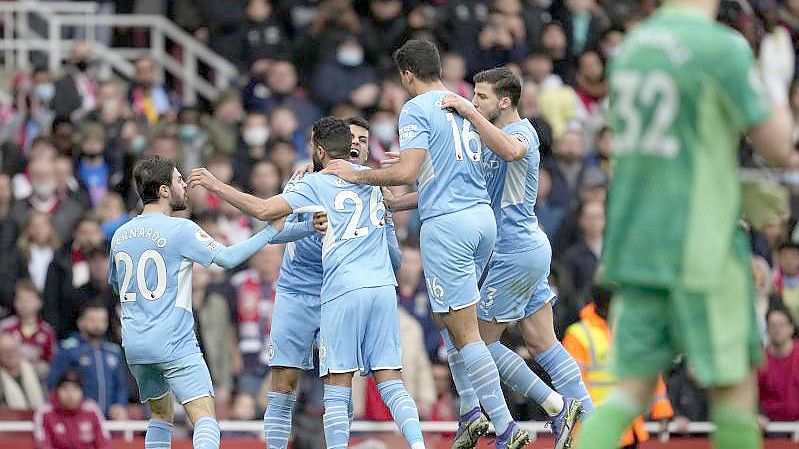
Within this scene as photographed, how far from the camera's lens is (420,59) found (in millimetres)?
10578

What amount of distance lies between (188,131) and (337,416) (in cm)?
855

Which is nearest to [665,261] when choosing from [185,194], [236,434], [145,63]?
[185,194]

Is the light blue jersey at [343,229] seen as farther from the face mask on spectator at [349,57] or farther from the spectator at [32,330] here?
the face mask on spectator at [349,57]

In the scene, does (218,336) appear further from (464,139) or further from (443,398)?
(464,139)

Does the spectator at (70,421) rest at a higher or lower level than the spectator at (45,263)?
lower

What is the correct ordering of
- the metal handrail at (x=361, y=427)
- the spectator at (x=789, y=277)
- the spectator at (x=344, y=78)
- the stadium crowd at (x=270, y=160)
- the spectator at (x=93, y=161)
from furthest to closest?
the spectator at (x=344, y=78) < the spectator at (x=93, y=161) < the spectator at (x=789, y=277) < the stadium crowd at (x=270, y=160) < the metal handrail at (x=361, y=427)

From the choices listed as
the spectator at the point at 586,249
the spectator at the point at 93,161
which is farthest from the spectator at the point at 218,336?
the spectator at the point at 586,249

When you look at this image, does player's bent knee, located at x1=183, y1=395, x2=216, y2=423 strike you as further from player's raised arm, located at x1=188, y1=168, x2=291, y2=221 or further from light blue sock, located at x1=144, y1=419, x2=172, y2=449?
player's raised arm, located at x1=188, y1=168, x2=291, y2=221

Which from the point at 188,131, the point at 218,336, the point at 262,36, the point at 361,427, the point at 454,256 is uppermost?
the point at 262,36

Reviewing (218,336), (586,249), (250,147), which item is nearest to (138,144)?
(250,147)

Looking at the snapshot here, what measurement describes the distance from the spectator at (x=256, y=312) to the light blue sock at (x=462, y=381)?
4845 millimetres

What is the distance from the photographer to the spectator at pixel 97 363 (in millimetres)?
14867

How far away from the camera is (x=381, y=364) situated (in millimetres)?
10555

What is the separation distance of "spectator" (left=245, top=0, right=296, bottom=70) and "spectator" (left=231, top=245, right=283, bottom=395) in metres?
4.51
